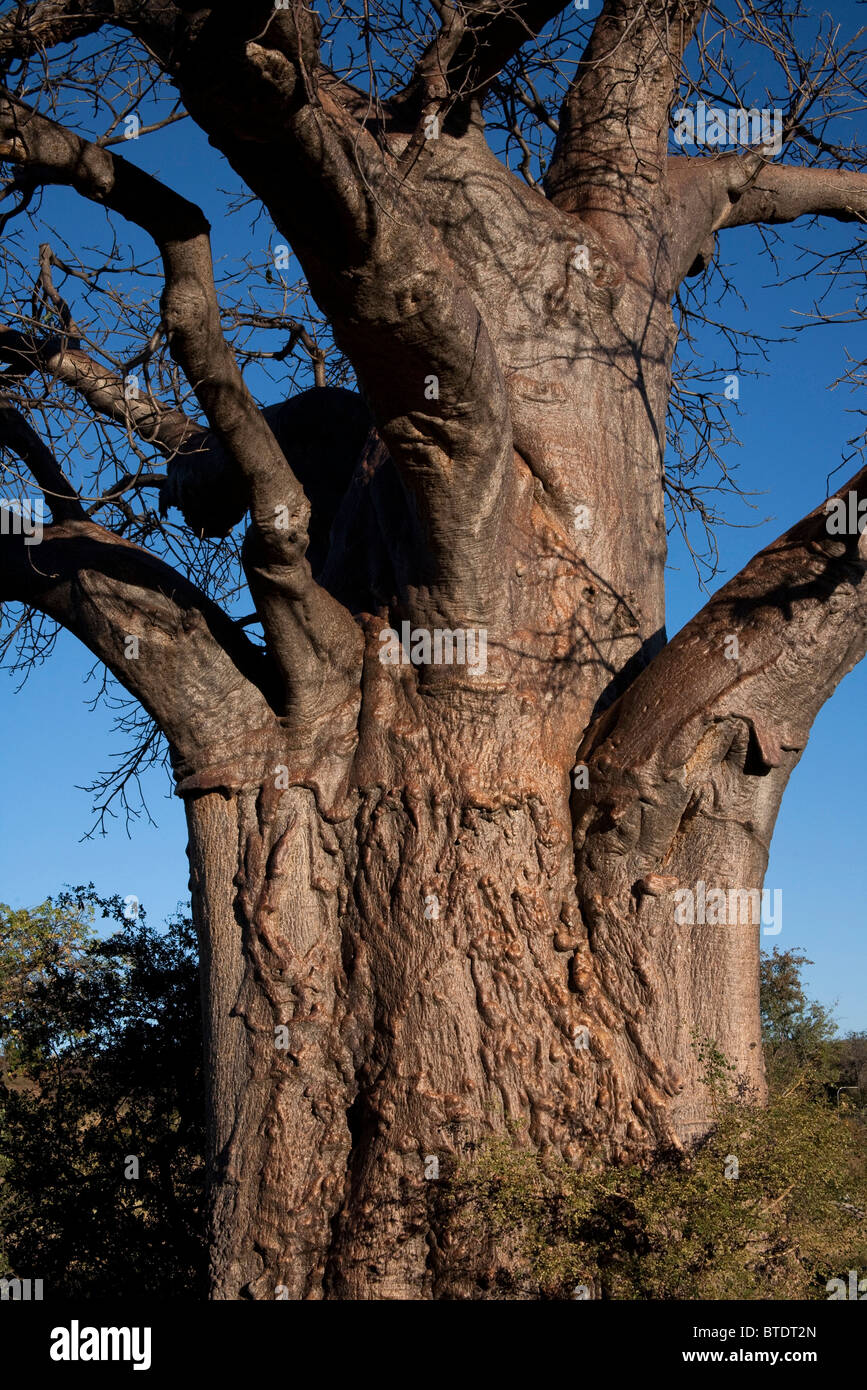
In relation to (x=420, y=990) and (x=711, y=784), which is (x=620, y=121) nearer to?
(x=711, y=784)

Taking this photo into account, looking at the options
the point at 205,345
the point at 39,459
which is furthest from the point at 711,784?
the point at 39,459

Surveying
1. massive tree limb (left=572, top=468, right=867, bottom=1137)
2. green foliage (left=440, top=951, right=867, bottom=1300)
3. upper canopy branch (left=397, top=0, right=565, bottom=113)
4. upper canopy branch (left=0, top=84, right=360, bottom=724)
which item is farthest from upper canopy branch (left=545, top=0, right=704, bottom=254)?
green foliage (left=440, top=951, right=867, bottom=1300)

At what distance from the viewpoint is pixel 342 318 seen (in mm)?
3350

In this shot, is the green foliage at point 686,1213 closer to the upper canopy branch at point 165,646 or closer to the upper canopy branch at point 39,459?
the upper canopy branch at point 165,646

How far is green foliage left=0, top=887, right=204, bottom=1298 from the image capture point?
541 centimetres

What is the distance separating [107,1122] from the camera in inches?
225

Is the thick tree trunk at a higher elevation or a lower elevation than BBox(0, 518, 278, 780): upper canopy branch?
lower

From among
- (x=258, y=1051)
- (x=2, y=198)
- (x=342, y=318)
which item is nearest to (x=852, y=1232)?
(x=258, y=1051)

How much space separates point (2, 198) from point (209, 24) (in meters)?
1.51

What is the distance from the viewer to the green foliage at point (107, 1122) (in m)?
5.41

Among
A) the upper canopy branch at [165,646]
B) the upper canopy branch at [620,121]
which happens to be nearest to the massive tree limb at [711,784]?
the upper canopy branch at [165,646]

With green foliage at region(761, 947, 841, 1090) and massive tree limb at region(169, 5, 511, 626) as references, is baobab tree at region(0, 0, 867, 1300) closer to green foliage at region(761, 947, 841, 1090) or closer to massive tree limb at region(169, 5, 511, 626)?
massive tree limb at region(169, 5, 511, 626)

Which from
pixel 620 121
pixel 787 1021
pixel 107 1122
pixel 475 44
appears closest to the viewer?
pixel 475 44

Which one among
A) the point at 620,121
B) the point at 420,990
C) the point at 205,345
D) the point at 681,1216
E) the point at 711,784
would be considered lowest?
the point at 681,1216
